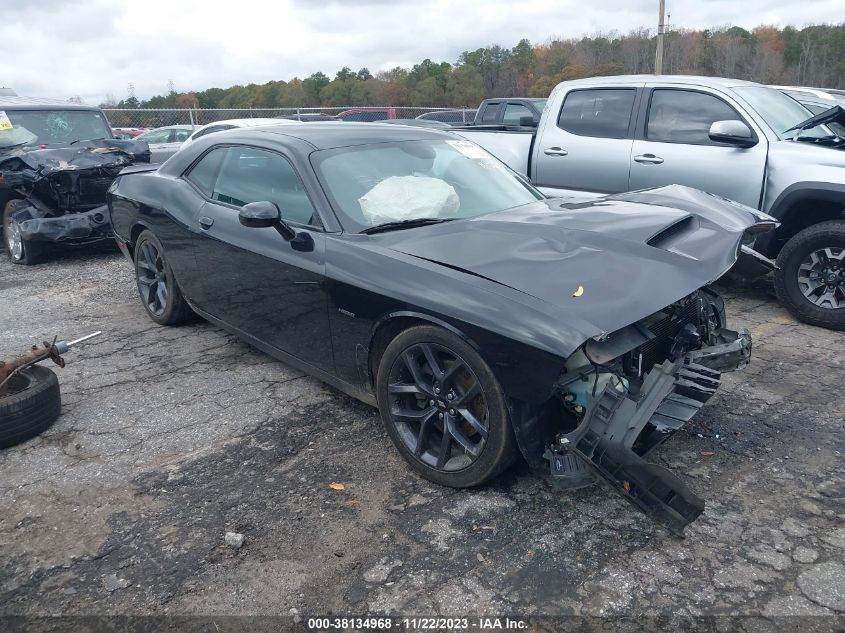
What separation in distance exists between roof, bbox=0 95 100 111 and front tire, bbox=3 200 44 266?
1240 millimetres

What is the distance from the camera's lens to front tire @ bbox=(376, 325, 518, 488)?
2.84 metres

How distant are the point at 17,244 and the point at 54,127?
5.23ft

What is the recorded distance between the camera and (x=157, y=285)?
544 cm

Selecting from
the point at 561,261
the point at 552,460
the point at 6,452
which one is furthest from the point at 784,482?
the point at 6,452

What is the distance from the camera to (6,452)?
3646mm

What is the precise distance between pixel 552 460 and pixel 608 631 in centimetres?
66

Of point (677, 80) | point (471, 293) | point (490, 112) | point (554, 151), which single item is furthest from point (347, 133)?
point (490, 112)

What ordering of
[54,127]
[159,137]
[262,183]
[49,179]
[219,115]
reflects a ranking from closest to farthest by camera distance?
[262,183], [49,179], [54,127], [159,137], [219,115]

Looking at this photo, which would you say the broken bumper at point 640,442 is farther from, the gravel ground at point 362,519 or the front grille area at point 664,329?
the gravel ground at point 362,519

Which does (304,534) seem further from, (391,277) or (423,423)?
(391,277)

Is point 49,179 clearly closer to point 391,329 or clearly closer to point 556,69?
point 391,329

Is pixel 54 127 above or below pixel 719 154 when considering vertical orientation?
above

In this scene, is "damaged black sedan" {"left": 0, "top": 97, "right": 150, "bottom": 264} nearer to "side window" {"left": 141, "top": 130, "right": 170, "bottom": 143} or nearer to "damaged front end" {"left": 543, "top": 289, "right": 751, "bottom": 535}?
A: "damaged front end" {"left": 543, "top": 289, "right": 751, "bottom": 535}

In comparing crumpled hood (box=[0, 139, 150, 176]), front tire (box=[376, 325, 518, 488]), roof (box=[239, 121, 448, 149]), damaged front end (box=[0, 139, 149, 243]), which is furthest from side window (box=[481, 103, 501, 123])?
front tire (box=[376, 325, 518, 488])
